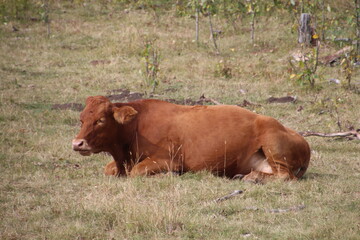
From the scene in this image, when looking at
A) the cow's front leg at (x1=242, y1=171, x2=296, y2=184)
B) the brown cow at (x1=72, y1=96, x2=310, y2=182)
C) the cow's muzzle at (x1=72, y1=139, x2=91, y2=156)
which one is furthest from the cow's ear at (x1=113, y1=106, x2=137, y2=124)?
the cow's front leg at (x1=242, y1=171, x2=296, y2=184)

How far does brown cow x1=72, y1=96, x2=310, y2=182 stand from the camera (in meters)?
7.50

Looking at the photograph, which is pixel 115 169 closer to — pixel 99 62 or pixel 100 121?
pixel 100 121

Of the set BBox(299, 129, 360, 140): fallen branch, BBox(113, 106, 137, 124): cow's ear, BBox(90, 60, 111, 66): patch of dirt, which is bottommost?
BBox(90, 60, 111, 66): patch of dirt

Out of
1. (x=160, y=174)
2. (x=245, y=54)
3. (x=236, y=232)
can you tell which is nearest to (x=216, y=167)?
(x=160, y=174)

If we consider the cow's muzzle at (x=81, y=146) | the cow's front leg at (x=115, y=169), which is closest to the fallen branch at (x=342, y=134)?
the cow's front leg at (x=115, y=169)

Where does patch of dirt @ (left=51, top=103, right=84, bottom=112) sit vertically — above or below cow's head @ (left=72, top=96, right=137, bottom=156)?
below

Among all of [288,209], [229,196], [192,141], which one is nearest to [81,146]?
[192,141]

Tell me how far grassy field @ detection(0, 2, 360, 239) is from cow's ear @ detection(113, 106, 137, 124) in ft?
2.27

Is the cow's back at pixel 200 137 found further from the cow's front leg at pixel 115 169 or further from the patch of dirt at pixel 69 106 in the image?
the patch of dirt at pixel 69 106

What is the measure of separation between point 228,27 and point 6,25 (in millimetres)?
7818

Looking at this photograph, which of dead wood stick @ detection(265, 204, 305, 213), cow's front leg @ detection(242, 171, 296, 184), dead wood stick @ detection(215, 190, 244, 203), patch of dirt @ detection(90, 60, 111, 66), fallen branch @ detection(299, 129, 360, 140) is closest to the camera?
dead wood stick @ detection(265, 204, 305, 213)

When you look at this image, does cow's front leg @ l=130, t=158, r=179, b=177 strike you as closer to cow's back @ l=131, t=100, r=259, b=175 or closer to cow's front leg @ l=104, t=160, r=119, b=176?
cow's back @ l=131, t=100, r=259, b=175

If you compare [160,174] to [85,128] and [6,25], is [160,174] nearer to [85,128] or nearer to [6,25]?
[85,128]

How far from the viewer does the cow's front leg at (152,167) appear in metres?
7.53
